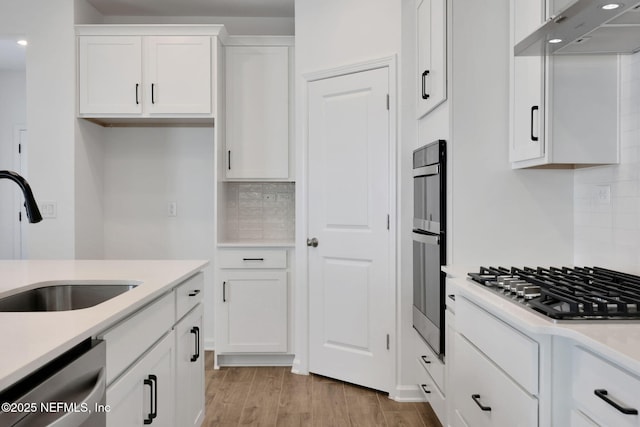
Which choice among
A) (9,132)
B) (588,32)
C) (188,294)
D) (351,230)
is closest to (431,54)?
(588,32)

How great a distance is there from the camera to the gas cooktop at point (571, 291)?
49.4 inches

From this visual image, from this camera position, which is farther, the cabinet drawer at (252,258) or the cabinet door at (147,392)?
the cabinet drawer at (252,258)

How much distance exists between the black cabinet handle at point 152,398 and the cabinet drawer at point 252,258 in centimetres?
202

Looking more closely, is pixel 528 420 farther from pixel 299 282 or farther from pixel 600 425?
pixel 299 282

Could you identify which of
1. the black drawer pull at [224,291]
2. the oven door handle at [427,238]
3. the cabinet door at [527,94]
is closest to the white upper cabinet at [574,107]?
the cabinet door at [527,94]

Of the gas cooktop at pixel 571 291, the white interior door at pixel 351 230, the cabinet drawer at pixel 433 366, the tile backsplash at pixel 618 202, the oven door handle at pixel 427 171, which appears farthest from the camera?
the white interior door at pixel 351 230

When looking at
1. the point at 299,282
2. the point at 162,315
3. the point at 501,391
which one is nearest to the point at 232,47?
the point at 299,282

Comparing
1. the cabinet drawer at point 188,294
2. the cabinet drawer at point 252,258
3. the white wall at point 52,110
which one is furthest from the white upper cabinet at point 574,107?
the white wall at point 52,110

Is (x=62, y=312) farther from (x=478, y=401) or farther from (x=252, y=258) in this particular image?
(x=252, y=258)

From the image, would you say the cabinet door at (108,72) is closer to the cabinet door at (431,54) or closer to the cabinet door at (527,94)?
the cabinet door at (431,54)

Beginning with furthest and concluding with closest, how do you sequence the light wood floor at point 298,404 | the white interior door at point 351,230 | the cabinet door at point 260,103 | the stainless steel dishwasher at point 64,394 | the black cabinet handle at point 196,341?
1. the cabinet door at point 260,103
2. the white interior door at point 351,230
3. the light wood floor at point 298,404
4. the black cabinet handle at point 196,341
5. the stainless steel dishwasher at point 64,394

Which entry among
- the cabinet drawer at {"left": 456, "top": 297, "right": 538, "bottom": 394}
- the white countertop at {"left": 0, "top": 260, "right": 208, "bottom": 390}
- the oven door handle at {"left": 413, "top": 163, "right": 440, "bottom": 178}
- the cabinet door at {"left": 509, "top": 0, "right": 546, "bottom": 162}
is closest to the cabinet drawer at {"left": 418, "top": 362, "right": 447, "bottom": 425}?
the cabinet drawer at {"left": 456, "top": 297, "right": 538, "bottom": 394}

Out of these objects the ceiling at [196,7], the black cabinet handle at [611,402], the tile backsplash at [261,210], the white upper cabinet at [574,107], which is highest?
the ceiling at [196,7]

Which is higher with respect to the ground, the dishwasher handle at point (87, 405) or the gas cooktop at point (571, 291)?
the gas cooktop at point (571, 291)
